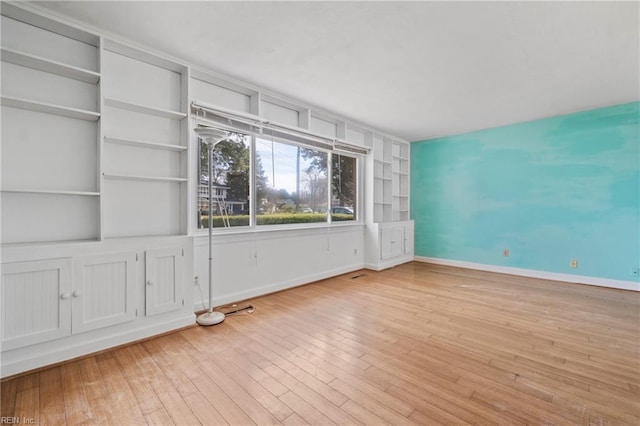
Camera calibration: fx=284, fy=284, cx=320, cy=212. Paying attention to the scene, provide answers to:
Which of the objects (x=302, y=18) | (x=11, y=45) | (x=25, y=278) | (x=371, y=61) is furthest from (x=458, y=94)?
(x=25, y=278)

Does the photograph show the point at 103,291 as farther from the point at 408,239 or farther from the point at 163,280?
the point at 408,239

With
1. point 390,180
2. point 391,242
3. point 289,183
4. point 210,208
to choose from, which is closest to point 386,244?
point 391,242

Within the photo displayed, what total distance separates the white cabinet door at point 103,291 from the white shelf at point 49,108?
1.14m

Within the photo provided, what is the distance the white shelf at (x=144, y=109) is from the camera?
2.46m

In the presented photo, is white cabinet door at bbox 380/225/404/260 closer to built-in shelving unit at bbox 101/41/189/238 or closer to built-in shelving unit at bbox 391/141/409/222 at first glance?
built-in shelving unit at bbox 391/141/409/222

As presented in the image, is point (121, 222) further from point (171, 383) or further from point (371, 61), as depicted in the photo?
point (371, 61)

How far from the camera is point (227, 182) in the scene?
3.38m

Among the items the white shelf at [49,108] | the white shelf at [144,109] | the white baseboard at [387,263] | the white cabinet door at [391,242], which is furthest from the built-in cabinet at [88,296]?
the white cabinet door at [391,242]

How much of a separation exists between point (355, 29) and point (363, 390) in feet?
8.66

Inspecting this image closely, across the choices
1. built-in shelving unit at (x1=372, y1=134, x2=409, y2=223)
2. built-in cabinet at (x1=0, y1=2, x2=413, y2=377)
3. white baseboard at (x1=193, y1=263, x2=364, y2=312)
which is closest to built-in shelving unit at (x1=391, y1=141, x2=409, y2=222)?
built-in shelving unit at (x1=372, y1=134, x2=409, y2=223)

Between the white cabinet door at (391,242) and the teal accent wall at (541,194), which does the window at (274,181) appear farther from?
the teal accent wall at (541,194)

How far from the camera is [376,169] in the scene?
5523 mm

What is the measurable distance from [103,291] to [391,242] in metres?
4.46

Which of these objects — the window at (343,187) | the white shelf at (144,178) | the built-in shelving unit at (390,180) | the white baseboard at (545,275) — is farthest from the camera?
the built-in shelving unit at (390,180)
